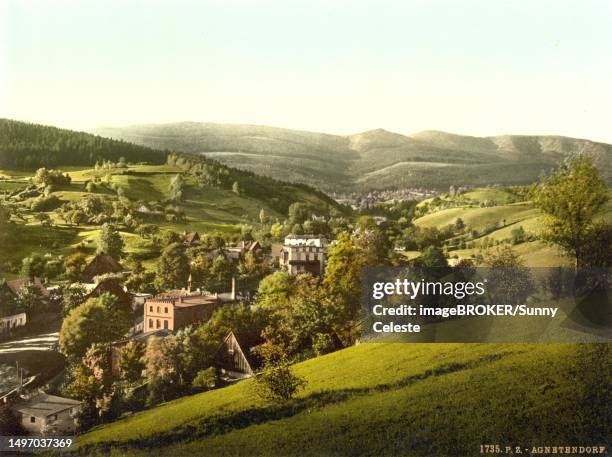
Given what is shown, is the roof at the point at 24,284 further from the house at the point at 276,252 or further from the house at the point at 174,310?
the house at the point at 276,252

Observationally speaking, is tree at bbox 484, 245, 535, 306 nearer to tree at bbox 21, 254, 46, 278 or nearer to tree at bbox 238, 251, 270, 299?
tree at bbox 238, 251, 270, 299

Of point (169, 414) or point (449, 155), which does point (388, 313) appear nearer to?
point (449, 155)

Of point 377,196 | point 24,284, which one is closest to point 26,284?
point 24,284

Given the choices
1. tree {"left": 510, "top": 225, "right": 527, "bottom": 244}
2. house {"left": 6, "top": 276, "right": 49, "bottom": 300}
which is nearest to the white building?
house {"left": 6, "top": 276, "right": 49, "bottom": 300}

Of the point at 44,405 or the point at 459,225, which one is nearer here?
the point at 44,405

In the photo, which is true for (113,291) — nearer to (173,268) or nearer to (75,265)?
(75,265)

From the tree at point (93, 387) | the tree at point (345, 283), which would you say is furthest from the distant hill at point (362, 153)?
the tree at point (93, 387)

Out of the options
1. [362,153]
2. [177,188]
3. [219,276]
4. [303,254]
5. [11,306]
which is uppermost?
[362,153]
